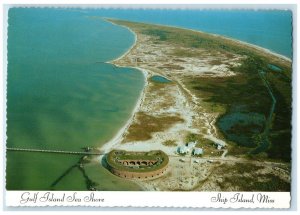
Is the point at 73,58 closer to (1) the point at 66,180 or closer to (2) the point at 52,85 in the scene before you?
(2) the point at 52,85

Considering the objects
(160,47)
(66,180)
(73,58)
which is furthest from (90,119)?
(160,47)

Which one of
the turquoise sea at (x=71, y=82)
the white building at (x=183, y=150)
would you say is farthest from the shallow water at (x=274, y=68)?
the white building at (x=183, y=150)

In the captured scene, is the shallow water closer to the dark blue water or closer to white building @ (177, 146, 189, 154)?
the dark blue water

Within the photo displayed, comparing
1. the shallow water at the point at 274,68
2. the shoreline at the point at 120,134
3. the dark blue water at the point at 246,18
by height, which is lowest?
the shoreline at the point at 120,134

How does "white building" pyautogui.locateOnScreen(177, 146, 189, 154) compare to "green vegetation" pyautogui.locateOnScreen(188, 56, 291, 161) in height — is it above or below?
below

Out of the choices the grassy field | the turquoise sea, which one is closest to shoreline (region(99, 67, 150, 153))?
the turquoise sea
